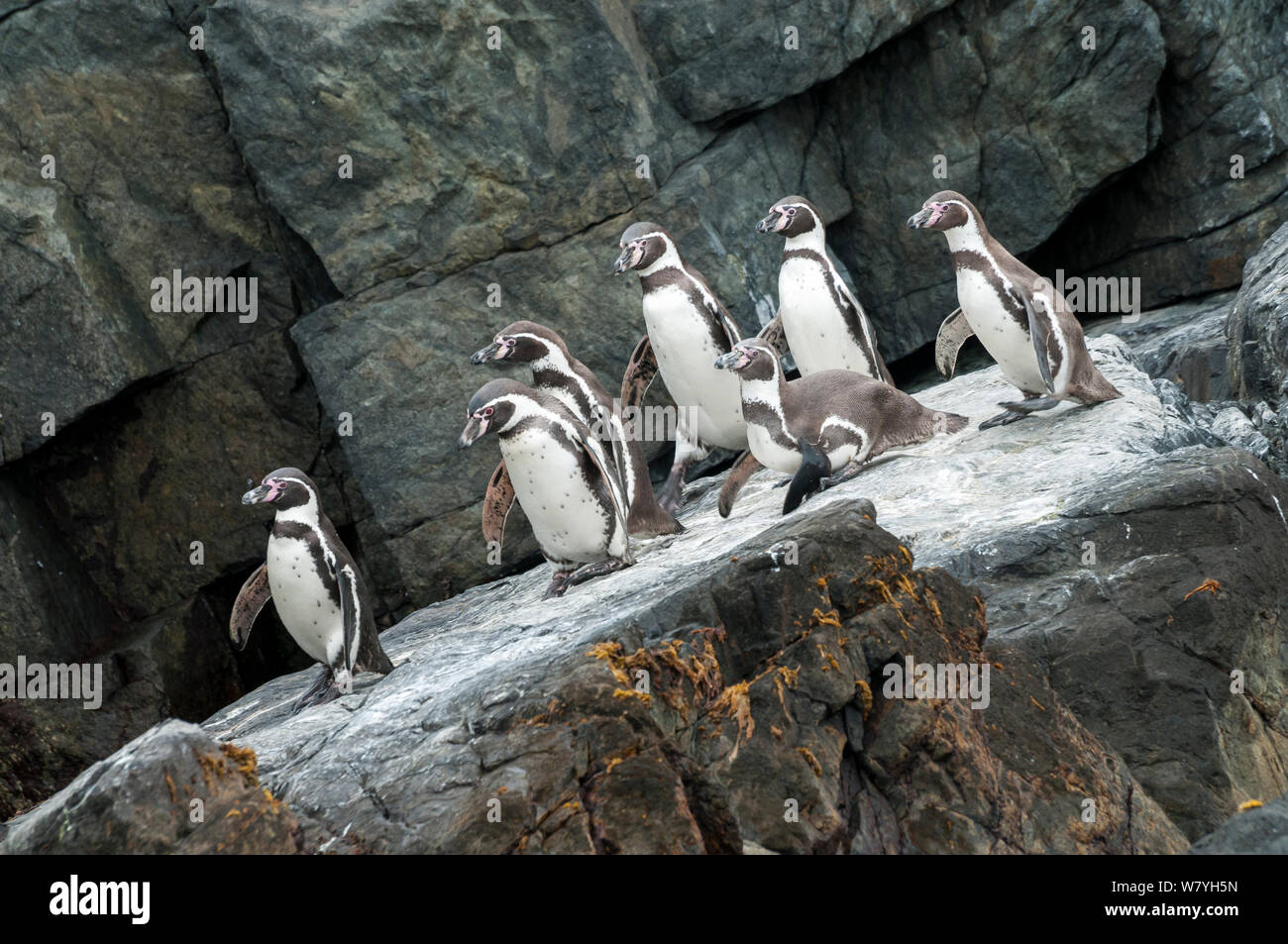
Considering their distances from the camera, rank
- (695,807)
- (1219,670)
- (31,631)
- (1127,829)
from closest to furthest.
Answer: (695,807) < (1127,829) < (1219,670) < (31,631)

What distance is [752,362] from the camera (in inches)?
282

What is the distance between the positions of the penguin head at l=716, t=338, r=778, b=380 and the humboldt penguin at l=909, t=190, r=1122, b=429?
102cm

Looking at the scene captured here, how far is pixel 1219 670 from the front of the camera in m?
5.15

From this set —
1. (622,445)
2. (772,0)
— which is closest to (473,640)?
(622,445)

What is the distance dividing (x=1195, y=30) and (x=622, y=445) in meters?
5.73

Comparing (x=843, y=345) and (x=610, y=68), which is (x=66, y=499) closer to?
(x=610, y=68)

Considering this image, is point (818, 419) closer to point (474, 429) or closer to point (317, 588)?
point (474, 429)

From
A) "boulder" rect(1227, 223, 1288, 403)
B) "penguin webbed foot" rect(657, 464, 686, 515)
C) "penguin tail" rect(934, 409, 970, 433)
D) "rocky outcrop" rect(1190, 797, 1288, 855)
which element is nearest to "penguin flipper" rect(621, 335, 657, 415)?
"penguin webbed foot" rect(657, 464, 686, 515)

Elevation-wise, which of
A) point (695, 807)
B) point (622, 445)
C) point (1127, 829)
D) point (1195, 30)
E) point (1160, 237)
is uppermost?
point (1195, 30)

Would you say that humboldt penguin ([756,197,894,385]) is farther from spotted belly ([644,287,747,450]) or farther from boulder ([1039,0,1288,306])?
boulder ([1039,0,1288,306])

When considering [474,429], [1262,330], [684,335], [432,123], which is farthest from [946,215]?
[432,123]

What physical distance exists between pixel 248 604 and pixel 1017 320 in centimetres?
400

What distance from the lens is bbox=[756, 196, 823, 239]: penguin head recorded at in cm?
867

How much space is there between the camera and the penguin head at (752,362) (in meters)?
7.13
